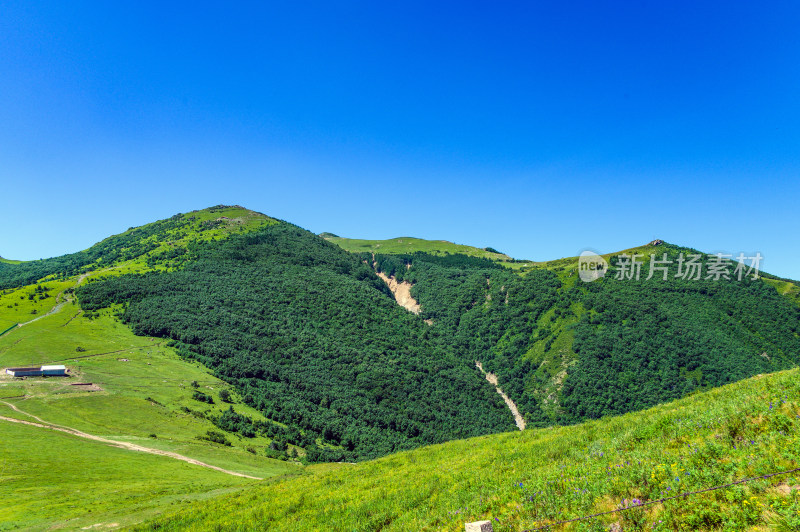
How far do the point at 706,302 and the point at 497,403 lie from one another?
97.7 m

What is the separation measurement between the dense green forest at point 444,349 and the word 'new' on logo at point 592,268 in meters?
4.45

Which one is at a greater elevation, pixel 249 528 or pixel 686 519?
pixel 686 519

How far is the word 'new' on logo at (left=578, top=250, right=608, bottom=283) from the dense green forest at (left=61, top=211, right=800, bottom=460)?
4.45m

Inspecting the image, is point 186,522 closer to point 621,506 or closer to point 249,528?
point 249,528

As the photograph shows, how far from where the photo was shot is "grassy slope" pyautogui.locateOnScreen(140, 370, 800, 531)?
27.3 ft

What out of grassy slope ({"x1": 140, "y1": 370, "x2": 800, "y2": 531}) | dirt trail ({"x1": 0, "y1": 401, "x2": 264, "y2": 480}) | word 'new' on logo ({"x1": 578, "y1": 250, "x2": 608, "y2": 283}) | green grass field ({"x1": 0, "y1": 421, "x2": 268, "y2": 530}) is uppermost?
word 'new' on logo ({"x1": 578, "y1": 250, "x2": 608, "y2": 283})

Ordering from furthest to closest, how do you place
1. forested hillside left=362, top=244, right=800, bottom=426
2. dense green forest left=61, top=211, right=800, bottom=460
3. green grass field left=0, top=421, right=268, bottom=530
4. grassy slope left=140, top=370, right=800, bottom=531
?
1. forested hillside left=362, top=244, right=800, bottom=426
2. dense green forest left=61, top=211, right=800, bottom=460
3. green grass field left=0, top=421, right=268, bottom=530
4. grassy slope left=140, top=370, right=800, bottom=531

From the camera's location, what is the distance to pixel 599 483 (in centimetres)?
1067

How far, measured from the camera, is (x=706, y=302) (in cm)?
16000

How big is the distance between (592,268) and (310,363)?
14310cm

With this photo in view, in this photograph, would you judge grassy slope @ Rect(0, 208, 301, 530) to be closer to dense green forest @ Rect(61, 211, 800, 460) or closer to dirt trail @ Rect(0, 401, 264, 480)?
dirt trail @ Rect(0, 401, 264, 480)

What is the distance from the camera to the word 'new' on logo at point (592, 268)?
186m

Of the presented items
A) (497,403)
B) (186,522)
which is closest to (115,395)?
(186,522)

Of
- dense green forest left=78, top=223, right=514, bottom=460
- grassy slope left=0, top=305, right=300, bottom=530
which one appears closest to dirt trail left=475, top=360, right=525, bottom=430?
dense green forest left=78, top=223, right=514, bottom=460
